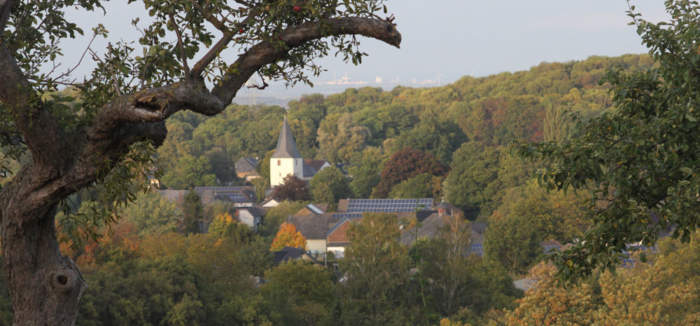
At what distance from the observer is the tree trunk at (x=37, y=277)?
15.6ft

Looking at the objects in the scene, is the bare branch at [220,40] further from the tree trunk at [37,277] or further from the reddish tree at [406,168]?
the reddish tree at [406,168]

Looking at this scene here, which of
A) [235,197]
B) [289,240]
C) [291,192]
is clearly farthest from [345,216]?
[235,197]

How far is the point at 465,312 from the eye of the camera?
30.2m

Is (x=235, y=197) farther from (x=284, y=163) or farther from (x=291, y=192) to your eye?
(x=284, y=163)

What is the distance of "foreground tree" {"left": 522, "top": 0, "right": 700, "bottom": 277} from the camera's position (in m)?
7.09

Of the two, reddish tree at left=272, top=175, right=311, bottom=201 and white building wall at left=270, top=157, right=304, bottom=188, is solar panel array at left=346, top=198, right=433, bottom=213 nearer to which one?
reddish tree at left=272, top=175, right=311, bottom=201

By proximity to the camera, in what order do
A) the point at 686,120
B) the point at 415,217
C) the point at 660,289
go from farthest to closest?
the point at 415,217 < the point at 660,289 < the point at 686,120

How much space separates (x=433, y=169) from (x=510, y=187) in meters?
13.0

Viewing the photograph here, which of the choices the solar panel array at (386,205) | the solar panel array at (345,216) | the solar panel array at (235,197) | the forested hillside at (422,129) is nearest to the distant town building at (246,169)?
the forested hillside at (422,129)

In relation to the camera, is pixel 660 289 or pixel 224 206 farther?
pixel 224 206

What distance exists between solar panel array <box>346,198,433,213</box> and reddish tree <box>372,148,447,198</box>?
4.97 metres

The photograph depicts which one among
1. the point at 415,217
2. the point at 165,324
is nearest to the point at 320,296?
the point at 165,324

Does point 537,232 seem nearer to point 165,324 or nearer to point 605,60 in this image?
point 165,324

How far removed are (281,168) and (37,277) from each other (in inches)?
3509
